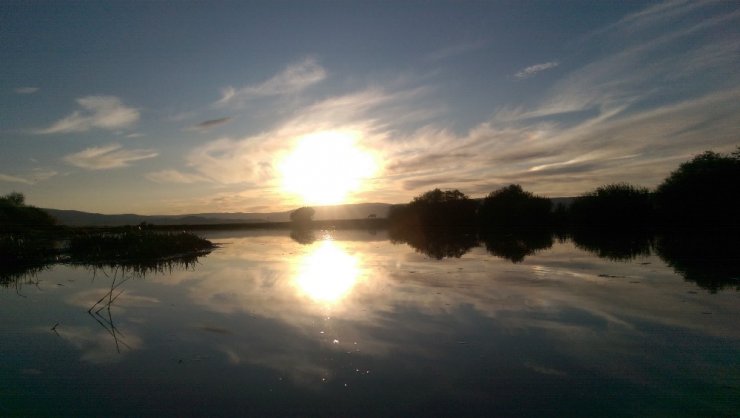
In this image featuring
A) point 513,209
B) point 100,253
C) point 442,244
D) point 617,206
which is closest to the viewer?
point 100,253

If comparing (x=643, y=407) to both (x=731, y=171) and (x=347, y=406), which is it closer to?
(x=347, y=406)

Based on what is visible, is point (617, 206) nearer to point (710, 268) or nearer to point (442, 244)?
point (442, 244)

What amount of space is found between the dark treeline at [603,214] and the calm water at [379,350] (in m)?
22.9

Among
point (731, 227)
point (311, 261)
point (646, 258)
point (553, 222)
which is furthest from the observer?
point (553, 222)

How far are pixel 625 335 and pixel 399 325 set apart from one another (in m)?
4.44

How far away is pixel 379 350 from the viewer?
24.8 ft

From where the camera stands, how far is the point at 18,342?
875 centimetres

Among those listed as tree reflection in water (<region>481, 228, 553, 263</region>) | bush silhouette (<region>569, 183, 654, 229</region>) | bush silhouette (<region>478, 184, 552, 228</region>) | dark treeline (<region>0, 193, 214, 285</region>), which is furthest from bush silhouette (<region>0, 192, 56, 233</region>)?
bush silhouette (<region>569, 183, 654, 229</region>)

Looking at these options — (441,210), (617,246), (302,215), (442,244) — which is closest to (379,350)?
(442,244)

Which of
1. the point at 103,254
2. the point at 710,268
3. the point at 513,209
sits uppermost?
the point at 513,209

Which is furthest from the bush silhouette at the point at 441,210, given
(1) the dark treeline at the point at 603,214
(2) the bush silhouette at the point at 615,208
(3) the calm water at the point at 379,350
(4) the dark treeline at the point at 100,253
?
(3) the calm water at the point at 379,350

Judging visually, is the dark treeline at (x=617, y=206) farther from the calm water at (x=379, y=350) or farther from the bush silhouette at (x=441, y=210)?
the calm water at (x=379, y=350)

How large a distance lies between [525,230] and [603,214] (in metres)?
12.4

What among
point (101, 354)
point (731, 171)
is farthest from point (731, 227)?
point (101, 354)
